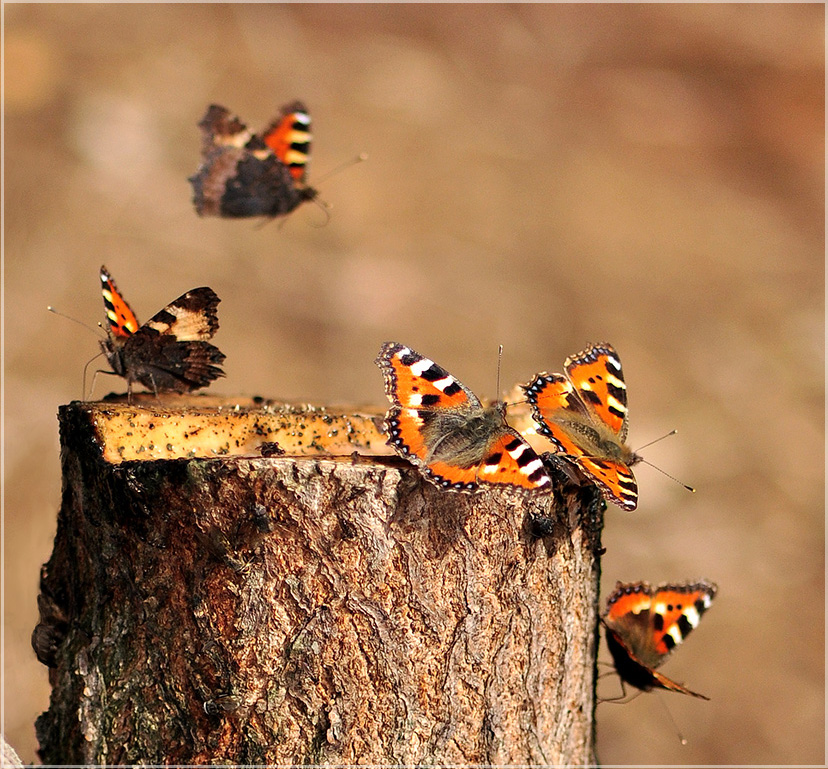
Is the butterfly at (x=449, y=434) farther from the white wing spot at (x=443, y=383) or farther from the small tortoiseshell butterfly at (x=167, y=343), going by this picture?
the small tortoiseshell butterfly at (x=167, y=343)

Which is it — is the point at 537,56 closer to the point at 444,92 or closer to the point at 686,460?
the point at 444,92

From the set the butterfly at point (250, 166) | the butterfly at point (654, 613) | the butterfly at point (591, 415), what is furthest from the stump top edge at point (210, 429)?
the butterfly at point (250, 166)

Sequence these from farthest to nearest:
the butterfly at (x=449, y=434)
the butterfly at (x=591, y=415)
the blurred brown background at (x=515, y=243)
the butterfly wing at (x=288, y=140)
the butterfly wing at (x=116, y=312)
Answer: the blurred brown background at (x=515, y=243) < the butterfly wing at (x=288, y=140) < the butterfly wing at (x=116, y=312) < the butterfly at (x=591, y=415) < the butterfly at (x=449, y=434)

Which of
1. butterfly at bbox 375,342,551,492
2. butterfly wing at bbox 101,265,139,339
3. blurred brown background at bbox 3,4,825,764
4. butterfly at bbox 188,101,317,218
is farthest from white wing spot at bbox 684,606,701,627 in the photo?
blurred brown background at bbox 3,4,825,764

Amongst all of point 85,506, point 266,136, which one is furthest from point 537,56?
point 85,506

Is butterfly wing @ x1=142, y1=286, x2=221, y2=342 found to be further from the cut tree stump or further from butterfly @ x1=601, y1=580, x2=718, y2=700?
butterfly @ x1=601, y1=580, x2=718, y2=700

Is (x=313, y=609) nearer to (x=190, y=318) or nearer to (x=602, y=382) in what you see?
(x=190, y=318)
